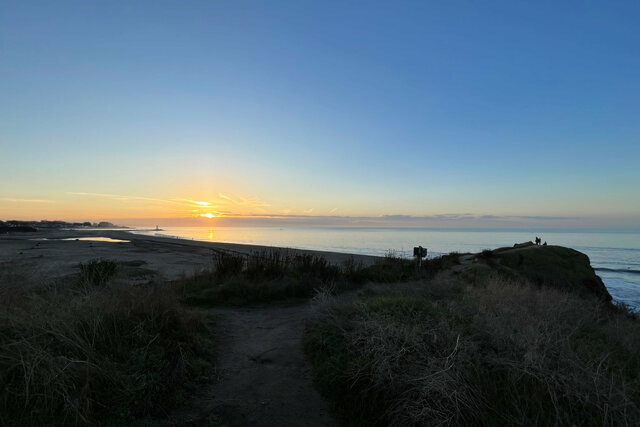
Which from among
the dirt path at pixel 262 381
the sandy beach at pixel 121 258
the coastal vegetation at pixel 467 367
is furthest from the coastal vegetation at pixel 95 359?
the sandy beach at pixel 121 258

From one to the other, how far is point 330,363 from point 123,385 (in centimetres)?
242

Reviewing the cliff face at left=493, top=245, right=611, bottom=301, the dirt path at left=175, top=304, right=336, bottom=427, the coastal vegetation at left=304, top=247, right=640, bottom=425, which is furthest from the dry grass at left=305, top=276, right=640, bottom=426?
the cliff face at left=493, top=245, right=611, bottom=301

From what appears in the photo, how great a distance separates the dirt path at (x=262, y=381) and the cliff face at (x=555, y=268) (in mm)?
11810

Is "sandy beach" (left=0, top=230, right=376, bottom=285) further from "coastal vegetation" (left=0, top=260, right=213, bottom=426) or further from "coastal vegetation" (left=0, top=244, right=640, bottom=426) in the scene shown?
"coastal vegetation" (left=0, top=244, right=640, bottom=426)

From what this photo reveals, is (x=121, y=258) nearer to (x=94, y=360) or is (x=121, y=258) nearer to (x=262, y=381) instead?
(x=94, y=360)

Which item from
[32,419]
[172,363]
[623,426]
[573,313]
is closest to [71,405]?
[32,419]

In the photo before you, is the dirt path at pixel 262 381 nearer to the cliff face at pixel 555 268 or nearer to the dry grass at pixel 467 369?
the dry grass at pixel 467 369

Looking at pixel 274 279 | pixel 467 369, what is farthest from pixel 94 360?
pixel 274 279

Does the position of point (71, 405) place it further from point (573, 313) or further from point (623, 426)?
point (573, 313)

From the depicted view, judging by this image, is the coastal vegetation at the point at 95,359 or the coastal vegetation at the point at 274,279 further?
the coastal vegetation at the point at 274,279

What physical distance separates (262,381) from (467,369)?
2.52 metres

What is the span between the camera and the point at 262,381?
4570mm

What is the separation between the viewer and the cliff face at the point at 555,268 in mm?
14180

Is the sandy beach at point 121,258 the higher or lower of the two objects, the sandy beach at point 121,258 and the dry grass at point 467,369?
the lower
